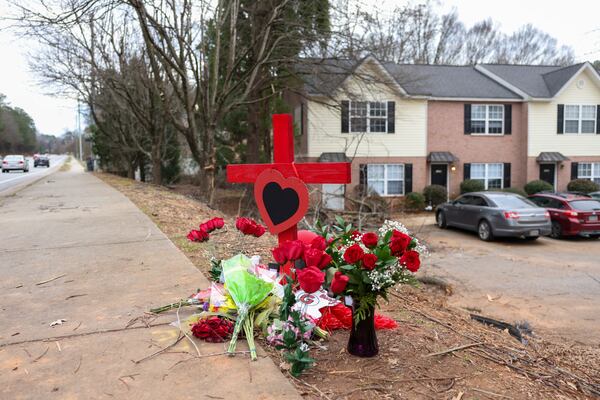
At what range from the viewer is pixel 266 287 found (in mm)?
3615

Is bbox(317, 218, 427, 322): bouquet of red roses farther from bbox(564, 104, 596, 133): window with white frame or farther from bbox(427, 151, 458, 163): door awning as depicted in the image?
bbox(564, 104, 596, 133): window with white frame

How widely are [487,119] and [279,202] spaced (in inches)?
894

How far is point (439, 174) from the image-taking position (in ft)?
79.7

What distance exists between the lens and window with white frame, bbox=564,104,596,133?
24750mm

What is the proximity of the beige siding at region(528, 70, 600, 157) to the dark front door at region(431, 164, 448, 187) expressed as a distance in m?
4.41

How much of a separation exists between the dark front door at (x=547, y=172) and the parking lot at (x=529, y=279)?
1079 centimetres

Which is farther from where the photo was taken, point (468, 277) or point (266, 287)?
point (468, 277)

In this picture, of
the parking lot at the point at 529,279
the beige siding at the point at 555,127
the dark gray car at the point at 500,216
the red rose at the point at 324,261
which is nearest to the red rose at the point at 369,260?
the red rose at the point at 324,261

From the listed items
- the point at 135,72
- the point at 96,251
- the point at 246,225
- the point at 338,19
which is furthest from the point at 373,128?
the point at 246,225

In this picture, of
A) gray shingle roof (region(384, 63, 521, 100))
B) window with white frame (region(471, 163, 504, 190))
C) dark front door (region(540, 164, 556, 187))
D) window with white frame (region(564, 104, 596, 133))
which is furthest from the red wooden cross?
window with white frame (region(564, 104, 596, 133))

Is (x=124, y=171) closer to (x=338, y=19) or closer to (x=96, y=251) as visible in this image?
(x=338, y=19)

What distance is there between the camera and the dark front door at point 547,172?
24.8 m

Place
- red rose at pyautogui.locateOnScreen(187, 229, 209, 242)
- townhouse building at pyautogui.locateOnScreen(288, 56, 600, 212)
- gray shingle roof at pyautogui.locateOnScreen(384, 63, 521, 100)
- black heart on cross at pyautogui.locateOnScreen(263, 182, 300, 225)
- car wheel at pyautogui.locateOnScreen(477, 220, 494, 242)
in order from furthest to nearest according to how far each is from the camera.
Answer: gray shingle roof at pyautogui.locateOnScreen(384, 63, 521, 100)
townhouse building at pyautogui.locateOnScreen(288, 56, 600, 212)
car wheel at pyautogui.locateOnScreen(477, 220, 494, 242)
red rose at pyautogui.locateOnScreen(187, 229, 209, 242)
black heart on cross at pyautogui.locateOnScreen(263, 182, 300, 225)

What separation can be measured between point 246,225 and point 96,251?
11.0 ft
